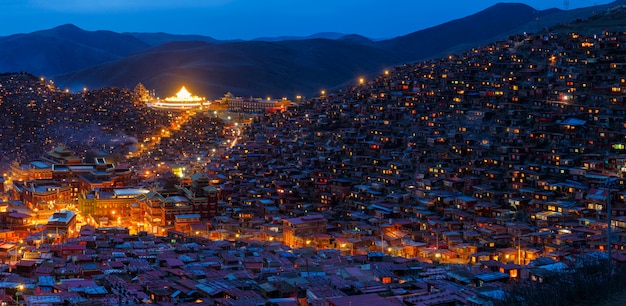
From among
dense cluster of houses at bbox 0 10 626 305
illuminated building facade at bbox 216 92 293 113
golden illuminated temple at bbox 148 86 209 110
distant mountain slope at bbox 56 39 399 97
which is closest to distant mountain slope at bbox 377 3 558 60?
distant mountain slope at bbox 56 39 399 97

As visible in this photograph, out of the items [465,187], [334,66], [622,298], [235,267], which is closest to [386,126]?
[465,187]

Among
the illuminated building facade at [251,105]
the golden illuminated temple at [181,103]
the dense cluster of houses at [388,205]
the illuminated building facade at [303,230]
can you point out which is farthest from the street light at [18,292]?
the illuminated building facade at [251,105]

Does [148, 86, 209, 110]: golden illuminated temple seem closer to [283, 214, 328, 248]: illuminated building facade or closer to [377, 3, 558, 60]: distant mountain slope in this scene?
[283, 214, 328, 248]: illuminated building facade

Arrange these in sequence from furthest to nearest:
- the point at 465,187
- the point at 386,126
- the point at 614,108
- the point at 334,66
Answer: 1. the point at 334,66
2. the point at 386,126
3. the point at 614,108
4. the point at 465,187

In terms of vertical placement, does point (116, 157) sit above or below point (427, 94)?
below

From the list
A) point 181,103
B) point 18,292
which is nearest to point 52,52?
point 181,103

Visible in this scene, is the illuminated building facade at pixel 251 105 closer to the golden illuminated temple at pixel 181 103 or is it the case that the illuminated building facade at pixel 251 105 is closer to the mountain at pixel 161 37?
the golden illuminated temple at pixel 181 103

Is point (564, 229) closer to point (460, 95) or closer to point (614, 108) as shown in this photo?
point (614, 108)

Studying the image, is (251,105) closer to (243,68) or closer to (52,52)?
(243,68)
